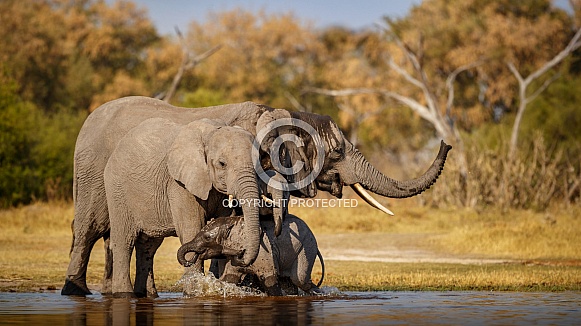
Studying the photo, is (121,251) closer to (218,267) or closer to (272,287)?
(218,267)

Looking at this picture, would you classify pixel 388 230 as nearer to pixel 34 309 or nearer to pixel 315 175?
pixel 315 175

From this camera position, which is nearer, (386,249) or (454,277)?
(454,277)

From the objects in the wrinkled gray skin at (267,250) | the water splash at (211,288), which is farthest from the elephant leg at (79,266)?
the wrinkled gray skin at (267,250)

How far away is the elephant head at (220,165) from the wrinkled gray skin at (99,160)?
116 centimetres

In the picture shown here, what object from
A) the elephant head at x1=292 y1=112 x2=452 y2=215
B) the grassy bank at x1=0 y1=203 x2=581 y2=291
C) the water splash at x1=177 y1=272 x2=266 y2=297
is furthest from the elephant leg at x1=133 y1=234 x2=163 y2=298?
the elephant head at x1=292 y1=112 x2=452 y2=215

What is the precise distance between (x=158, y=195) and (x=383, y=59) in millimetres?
43300

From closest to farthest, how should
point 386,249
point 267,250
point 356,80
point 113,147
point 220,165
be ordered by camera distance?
1. point 220,165
2. point 267,250
3. point 113,147
4. point 386,249
5. point 356,80

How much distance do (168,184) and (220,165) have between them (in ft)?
2.95

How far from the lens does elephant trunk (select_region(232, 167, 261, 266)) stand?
10.8 metres

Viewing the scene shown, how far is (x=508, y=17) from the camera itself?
148 ft

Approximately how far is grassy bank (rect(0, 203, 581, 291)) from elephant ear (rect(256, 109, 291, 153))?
2.60 metres

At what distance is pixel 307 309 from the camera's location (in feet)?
34.8

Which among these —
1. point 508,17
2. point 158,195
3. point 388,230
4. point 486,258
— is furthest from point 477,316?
point 508,17

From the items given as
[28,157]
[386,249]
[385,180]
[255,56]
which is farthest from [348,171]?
[255,56]
